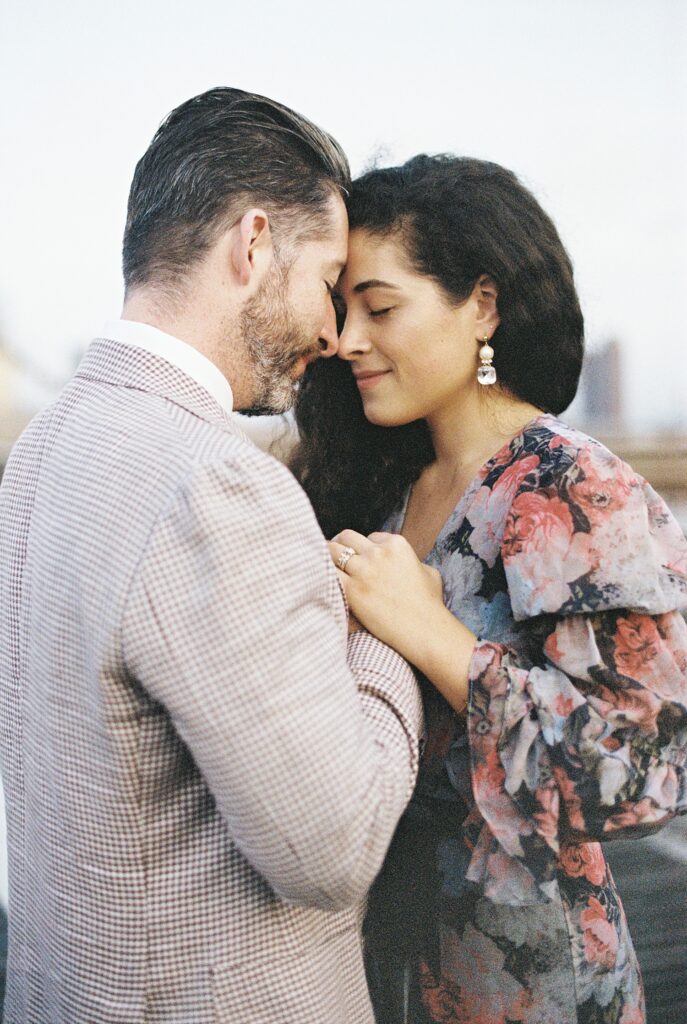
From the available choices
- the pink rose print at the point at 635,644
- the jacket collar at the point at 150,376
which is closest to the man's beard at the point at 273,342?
the jacket collar at the point at 150,376

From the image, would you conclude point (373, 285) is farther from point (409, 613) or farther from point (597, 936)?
point (597, 936)

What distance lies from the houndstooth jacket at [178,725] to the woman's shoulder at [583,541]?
230 millimetres

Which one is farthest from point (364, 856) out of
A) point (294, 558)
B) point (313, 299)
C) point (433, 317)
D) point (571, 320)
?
point (571, 320)

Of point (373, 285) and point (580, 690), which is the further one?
point (373, 285)

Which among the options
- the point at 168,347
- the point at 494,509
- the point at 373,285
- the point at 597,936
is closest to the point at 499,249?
the point at 373,285

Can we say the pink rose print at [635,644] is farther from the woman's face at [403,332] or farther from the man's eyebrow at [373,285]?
the man's eyebrow at [373,285]

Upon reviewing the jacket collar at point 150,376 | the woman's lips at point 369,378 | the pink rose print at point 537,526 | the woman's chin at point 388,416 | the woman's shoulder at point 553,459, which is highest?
the jacket collar at point 150,376

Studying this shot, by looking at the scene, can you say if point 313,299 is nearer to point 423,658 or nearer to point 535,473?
point 535,473

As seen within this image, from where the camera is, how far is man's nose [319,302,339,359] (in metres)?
1.28

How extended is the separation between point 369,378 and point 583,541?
1.64ft

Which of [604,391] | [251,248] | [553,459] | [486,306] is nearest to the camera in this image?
[251,248]

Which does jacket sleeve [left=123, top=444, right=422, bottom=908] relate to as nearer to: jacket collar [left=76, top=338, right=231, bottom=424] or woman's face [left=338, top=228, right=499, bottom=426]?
jacket collar [left=76, top=338, right=231, bottom=424]

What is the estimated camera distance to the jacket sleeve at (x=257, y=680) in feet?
2.51

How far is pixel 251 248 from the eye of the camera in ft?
3.54
